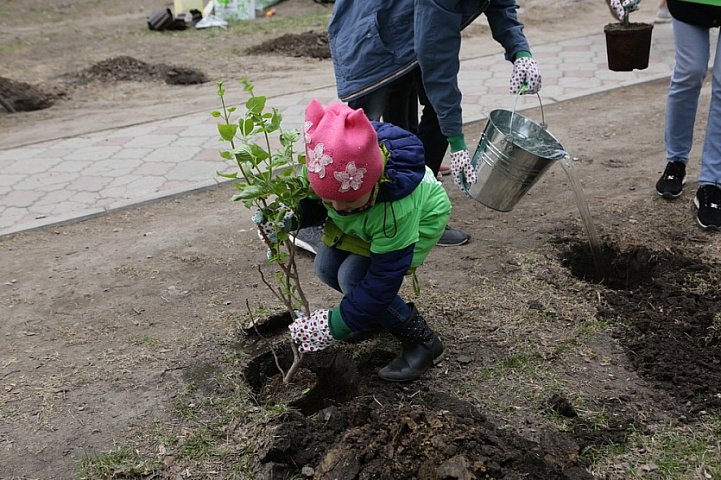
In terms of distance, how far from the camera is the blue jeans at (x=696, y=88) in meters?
3.65

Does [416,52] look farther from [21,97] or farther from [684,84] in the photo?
[21,97]

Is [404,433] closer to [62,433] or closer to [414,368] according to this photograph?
[414,368]

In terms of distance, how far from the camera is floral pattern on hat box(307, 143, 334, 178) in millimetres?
2086

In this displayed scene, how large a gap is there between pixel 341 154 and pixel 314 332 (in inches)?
25.2

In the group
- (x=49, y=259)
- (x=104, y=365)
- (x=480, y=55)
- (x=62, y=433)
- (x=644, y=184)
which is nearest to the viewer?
(x=62, y=433)

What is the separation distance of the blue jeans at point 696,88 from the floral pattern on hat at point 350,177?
7.74 ft

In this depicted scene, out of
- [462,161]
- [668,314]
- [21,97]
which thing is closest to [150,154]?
[21,97]

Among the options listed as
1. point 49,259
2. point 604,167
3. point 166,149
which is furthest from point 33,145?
point 604,167

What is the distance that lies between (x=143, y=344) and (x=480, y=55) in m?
6.09

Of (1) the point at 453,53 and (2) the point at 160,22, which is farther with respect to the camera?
(2) the point at 160,22

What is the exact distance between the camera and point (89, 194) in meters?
4.71

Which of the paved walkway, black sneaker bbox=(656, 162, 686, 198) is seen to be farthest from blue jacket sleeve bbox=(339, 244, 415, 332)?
the paved walkway

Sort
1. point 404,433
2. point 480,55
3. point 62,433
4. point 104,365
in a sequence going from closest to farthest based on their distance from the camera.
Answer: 1. point 404,433
2. point 62,433
3. point 104,365
4. point 480,55

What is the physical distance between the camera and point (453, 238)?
3.69 metres
